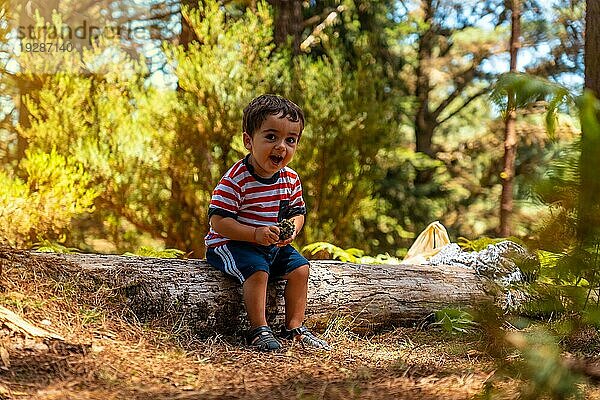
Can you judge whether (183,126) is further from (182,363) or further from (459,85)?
(459,85)

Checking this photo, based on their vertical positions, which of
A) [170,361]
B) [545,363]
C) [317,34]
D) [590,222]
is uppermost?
[317,34]

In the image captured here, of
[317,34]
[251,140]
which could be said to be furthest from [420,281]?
[317,34]

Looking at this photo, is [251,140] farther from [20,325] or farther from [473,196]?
[473,196]

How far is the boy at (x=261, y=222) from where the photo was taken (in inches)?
128

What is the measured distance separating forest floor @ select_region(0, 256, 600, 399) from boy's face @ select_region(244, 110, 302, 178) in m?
0.91

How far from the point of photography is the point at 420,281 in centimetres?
408

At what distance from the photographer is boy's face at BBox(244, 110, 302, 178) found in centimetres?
334

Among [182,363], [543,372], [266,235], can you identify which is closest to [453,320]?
[266,235]

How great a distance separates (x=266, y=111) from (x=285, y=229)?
23.7 inches

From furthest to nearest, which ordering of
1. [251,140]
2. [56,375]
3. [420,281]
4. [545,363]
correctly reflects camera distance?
[420,281] < [251,140] < [56,375] < [545,363]

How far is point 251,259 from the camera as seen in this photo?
10.8 ft

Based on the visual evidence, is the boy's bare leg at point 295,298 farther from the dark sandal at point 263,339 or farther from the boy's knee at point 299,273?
the dark sandal at point 263,339

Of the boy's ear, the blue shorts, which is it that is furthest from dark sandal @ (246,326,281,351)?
the boy's ear

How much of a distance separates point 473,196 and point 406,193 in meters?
1.97
